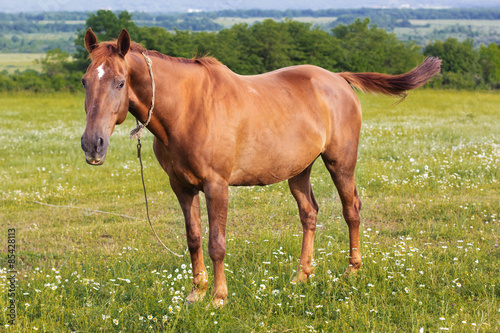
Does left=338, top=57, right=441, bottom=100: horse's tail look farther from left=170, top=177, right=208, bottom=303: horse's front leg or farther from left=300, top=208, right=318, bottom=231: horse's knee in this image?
left=170, top=177, right=208, bottom=303: horse's front leg

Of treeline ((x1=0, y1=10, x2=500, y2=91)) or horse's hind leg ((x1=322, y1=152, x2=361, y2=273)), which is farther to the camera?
treeline ((x1=0, y1=10, x2=500, y2=91))

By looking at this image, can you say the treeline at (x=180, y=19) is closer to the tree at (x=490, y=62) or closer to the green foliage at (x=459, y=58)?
the green foliage at (x=459, y=58)

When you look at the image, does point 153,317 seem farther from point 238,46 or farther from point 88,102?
point 238,46

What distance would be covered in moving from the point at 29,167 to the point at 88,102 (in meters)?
8.93

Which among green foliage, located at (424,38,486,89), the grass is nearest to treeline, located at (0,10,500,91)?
green foliage, located at (424,38,486,89)

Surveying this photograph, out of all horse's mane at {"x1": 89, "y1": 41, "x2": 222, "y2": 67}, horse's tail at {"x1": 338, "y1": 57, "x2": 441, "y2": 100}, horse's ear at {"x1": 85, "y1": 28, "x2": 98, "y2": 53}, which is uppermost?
horse's ear at {"x1": 85, "y1": 28, "x2": 98, "y2": 53}

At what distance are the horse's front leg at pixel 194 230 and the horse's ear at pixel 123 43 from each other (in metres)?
1.40

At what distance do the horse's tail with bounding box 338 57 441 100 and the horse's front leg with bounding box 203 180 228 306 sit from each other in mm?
2756

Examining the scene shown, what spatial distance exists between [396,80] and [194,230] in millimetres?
3347

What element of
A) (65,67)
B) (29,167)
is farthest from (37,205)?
(65,67)

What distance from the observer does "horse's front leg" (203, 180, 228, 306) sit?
457 centimetres

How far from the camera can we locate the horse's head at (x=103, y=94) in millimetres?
3738

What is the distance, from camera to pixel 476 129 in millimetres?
16562

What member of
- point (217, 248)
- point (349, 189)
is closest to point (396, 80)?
point (349, 189)
